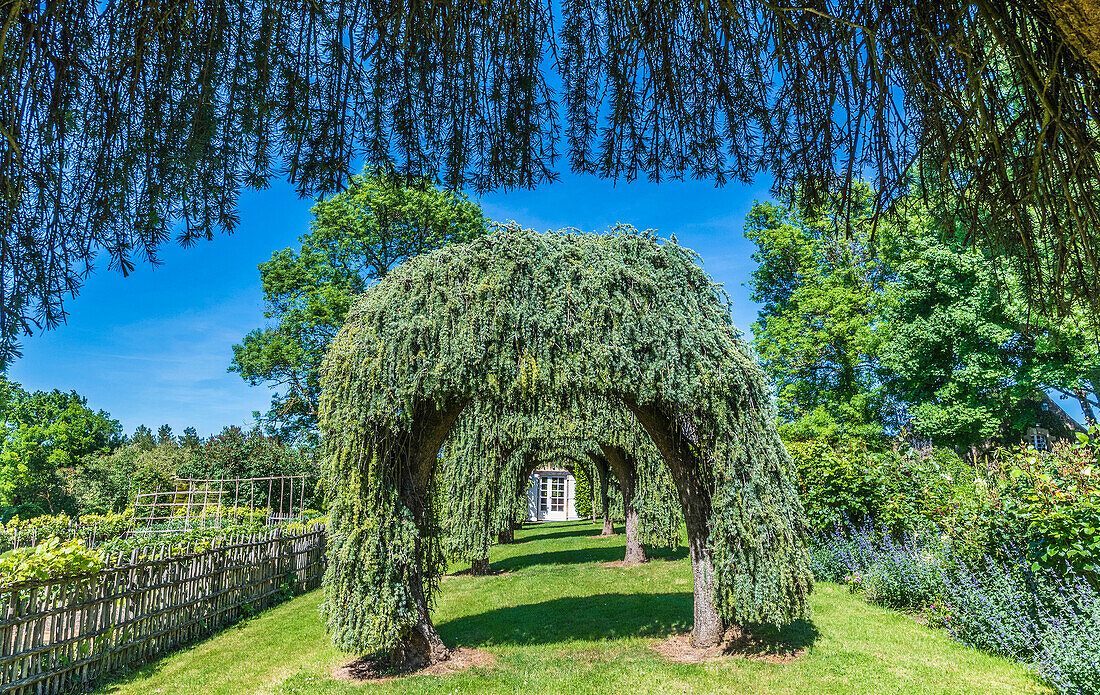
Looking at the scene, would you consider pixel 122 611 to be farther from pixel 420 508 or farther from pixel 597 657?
pixel 597 657

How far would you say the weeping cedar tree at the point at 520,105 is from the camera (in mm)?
2070

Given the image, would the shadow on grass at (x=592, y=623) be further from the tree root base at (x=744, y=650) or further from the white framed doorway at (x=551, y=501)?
the white framed doorway at (x=551, y=501)

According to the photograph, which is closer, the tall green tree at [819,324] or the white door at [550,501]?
the tall green tree at [819,324]

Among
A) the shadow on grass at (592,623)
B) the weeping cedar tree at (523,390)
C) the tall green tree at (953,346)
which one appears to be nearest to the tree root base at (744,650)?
the shadow on grass at (592,623)

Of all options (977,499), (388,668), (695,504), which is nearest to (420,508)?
(388,668)

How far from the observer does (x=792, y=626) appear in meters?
7.16

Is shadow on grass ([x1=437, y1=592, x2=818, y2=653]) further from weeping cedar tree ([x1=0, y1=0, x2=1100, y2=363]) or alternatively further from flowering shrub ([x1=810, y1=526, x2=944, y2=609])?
weeping cedar tree ([x1=0, y1=0, x2=1100, y2=363])

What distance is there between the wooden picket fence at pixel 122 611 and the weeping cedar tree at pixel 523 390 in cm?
250

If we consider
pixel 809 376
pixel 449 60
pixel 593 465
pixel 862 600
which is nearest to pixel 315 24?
pixel 449 60

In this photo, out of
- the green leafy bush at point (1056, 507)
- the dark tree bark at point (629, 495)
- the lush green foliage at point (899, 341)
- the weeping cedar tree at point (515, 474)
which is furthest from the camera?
the lush green foliage at point (899, 341)

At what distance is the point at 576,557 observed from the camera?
49.3ft

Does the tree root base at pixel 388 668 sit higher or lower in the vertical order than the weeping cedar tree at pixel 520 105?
lower

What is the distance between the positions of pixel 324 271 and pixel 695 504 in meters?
15.9

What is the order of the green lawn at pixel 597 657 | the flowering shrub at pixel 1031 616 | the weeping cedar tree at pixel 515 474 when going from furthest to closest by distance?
the weeping cedar tree at pixel 515 474, the green lawn at pixel 597 657, the flowering shrub at pixel 1031 616
